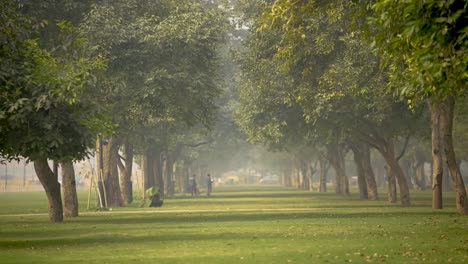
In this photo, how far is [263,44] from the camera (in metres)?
46.6

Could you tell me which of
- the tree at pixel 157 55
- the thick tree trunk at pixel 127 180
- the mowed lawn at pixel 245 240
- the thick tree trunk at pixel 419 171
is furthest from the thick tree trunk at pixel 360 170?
the thick tree trunk at pixel 419 171

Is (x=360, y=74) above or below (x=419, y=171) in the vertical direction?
above

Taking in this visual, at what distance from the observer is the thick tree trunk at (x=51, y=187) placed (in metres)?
35.0

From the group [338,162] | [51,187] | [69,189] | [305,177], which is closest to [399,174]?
[69,189]

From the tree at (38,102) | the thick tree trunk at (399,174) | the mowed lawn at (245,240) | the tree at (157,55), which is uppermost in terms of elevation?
the tree at (157,55)

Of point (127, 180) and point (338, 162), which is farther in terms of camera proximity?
point (338, 162)

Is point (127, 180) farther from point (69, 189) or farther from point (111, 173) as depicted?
point (69, 189)

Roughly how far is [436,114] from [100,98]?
615 inches

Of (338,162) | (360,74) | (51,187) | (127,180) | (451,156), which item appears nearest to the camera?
(51,187)

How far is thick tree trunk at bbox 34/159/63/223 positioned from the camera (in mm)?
35031

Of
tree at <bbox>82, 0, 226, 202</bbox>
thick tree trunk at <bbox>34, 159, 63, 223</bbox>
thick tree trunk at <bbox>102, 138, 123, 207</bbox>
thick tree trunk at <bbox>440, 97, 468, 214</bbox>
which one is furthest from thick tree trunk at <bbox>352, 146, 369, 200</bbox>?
thick tree trunk at <bbox>34, 159, 63, 223</bbox>

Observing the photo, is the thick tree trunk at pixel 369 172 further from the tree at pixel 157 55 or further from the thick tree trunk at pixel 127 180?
the tree at pixel 157 55

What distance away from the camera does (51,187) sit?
3534 cm

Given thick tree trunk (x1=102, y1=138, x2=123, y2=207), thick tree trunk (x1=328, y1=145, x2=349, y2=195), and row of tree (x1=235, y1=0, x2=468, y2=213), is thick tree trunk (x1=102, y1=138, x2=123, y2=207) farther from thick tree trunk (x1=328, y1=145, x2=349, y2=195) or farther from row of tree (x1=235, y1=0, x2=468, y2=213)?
thick tree trunk (x1=328, y1=145, x2=349, y2=195)
